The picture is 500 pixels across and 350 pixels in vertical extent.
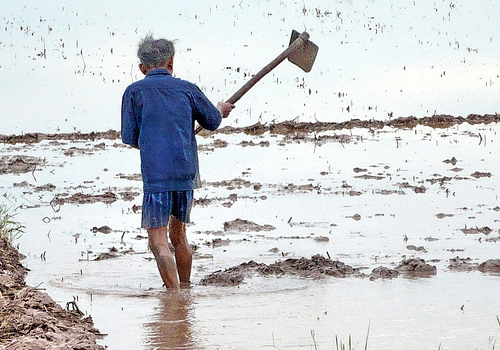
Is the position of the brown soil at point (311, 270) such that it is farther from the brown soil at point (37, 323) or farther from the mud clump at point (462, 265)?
the brown soil at point (37, 323)

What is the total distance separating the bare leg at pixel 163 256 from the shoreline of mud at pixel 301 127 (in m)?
9.29

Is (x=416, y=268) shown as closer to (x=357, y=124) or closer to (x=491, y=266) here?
(x=491, y=266)

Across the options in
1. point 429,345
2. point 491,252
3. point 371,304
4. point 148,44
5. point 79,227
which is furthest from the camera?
point 79,227

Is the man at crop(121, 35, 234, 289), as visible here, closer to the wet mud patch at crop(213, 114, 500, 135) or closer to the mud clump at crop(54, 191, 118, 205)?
the mud clump at crop(54, 191, 118, 205)

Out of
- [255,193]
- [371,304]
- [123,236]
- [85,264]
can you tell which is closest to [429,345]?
[371,304]

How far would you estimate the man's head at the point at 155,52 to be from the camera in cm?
600

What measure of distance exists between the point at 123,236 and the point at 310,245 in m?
1.70

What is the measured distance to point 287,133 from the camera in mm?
15227

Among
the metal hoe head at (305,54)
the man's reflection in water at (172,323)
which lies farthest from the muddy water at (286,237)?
the metal hoe head at (305,54)

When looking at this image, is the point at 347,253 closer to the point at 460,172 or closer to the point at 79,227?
the point at 79,227

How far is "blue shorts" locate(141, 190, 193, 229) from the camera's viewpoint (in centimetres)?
593

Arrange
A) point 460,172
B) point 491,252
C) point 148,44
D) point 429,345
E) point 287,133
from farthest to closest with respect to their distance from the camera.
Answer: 1. point 287,133
2. point 460,172
3. point 491,252
4. point 148,44
5. point 429,345

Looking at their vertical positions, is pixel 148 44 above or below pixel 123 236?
above

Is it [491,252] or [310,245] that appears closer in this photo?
[491,252]
